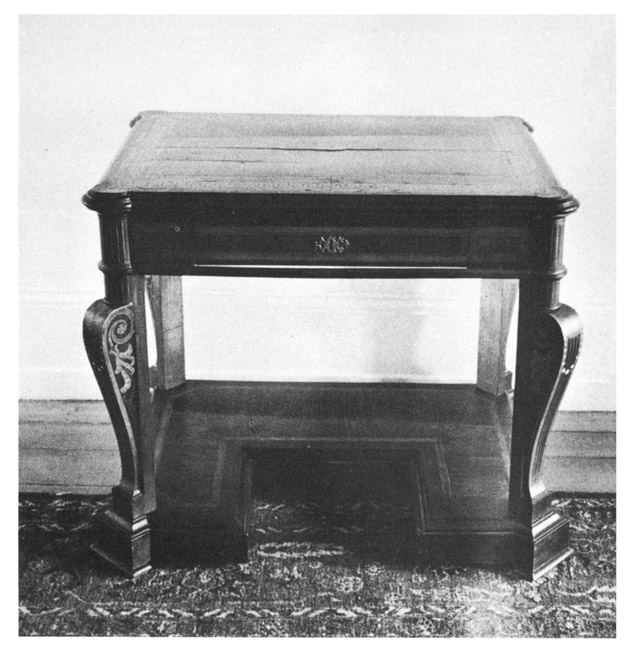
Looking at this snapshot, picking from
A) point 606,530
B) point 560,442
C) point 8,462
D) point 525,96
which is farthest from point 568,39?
point 8,462

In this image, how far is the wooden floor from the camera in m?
2.47

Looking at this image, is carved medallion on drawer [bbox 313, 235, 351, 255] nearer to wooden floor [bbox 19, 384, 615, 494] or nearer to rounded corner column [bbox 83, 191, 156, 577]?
rounded corner column [bbox 83, 191, 156, 577]

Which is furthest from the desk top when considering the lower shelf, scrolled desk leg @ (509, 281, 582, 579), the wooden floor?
the wooden floor

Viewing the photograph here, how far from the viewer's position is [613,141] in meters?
2.63

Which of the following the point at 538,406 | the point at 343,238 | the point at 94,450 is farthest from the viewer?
the point at 94,450

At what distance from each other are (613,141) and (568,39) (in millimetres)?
295

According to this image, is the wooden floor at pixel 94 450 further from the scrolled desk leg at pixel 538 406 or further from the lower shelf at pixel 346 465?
the scrolled desk leg at pixel 538 406

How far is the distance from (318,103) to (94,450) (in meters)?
1.10

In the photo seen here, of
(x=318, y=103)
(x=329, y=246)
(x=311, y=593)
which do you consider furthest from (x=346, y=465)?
(x=318, y=103)

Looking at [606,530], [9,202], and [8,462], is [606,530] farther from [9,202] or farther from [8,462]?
[9,202]

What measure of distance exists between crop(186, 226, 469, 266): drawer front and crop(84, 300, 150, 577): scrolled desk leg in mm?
221

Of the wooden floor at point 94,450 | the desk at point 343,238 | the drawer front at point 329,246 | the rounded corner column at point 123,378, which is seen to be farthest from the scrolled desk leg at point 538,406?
the rounded corner column at point 123,378

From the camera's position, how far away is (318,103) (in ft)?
8.65

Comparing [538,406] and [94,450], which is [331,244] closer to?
[538,406]
